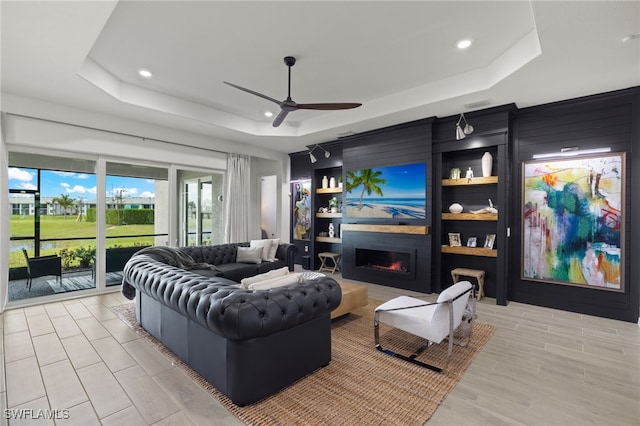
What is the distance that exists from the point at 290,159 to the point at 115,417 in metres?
6.52

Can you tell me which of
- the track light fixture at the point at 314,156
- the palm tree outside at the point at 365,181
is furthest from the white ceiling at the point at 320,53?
the track light fixture at the point at 314,156

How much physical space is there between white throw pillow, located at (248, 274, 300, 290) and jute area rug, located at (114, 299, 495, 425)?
2.61ft

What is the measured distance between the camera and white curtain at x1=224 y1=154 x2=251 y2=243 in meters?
6.59

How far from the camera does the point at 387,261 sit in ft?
19.3

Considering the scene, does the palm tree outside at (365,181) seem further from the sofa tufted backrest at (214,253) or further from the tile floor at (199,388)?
the tile floor at (199,388)

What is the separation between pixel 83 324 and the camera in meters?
3.59

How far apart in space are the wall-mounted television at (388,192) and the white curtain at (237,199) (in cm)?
237

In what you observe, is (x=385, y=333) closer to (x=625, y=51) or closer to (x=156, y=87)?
(x=625, y=51)

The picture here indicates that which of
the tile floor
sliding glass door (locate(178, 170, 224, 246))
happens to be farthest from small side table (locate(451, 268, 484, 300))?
sliding glass door (locate(178, 170, 224, 246))

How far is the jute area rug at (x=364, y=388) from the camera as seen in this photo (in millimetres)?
2033

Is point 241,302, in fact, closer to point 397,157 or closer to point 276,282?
point 276,282

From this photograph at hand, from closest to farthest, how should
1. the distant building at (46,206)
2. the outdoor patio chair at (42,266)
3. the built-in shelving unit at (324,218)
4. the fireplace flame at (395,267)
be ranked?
1. the distant building at (46,206)
2. the outdoor patio chair at (42,266)
3. the fireplace flame at (395,267)
4. the built-in shelving unit at (324,218)

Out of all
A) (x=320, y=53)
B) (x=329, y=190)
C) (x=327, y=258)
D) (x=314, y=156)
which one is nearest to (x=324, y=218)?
(x=329, y=190)

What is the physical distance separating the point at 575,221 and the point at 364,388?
3.86 metres
